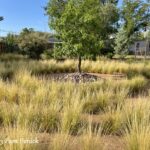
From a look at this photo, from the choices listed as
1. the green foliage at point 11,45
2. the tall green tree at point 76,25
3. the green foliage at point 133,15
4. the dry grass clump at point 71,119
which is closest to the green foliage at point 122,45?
the green foliage at point 133,15

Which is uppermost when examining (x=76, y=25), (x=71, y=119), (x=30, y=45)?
(x=76, y=25)

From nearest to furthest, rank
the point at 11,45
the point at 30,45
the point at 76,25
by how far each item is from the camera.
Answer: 1. the point at 76,25
2. the point at 30,45
3. the point at 11,45

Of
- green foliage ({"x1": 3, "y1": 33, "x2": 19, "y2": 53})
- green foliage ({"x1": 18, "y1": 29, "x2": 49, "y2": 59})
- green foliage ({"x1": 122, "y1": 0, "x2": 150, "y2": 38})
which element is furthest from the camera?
green foliage ({"x1": 122, "y1": 0, "x2": 150, "y2": 38})

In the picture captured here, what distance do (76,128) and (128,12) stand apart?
1304 inches

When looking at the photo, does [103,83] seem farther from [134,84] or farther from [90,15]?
[90,15]

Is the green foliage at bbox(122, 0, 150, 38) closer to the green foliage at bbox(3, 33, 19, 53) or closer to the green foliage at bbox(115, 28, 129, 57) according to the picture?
the green foliage at bbox(115, 28, 129, 57)

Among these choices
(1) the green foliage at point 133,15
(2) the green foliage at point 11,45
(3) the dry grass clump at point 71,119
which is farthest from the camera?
(1) the green foliage at point 133,15

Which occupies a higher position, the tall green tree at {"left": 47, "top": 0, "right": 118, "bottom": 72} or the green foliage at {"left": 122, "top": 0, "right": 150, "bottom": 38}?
the green foliage at {"left": 122, "top": 0, "right": 150, "bottom": 38}

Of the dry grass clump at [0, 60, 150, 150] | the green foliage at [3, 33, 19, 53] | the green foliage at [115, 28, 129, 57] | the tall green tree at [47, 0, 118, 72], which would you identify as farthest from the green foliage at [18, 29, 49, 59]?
the dry grass clump at [0, 60, 150, 150]

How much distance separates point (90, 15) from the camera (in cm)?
1109

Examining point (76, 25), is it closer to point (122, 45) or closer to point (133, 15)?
point (122, 45)

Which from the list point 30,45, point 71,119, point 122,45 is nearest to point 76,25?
point 71,119

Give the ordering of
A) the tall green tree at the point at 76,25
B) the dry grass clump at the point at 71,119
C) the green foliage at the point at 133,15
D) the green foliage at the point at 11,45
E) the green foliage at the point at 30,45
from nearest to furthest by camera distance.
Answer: the dry grass clump at the point at 71,119
the tall green tree at the point at 76,25
the green foliage at the point at 30,45
the green foliage at the point at 11,45
the green foliage at the point at 133,15

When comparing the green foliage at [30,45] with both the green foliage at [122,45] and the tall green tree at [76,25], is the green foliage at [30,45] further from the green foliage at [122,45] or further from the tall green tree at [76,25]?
the tall green tree at [76,25]
